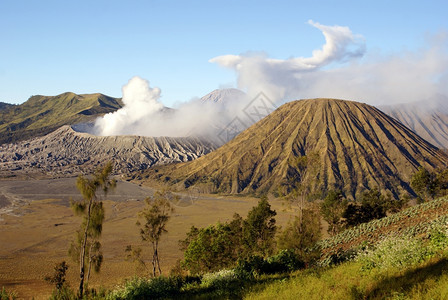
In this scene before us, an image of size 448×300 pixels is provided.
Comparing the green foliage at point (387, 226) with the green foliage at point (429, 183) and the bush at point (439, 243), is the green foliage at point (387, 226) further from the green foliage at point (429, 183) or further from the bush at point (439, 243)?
the green foliage at point (429, 183)

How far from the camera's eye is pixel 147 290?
13.8m

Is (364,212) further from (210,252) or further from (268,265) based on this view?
(268,265)

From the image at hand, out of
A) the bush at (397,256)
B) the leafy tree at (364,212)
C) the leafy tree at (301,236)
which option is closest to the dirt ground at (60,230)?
the leafy tree at (301,236)

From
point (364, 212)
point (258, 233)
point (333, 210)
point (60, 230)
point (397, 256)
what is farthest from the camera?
point (60, 230)

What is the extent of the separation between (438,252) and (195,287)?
31.0ft

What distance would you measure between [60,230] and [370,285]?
341 feet

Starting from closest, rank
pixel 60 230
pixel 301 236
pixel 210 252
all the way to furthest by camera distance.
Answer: pixel 301 236, pixel 210 252, pixel 60 230

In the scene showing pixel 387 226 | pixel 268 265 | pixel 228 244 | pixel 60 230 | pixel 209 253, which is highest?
pixel 268 265

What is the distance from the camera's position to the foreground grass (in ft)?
29.7

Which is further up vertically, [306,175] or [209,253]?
[306,175]

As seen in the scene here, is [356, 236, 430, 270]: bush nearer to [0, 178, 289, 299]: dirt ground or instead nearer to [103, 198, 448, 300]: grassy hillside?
[103, 198, 448, 300]: grassy hillside

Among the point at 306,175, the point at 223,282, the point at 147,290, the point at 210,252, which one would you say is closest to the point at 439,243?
the point at 223,282

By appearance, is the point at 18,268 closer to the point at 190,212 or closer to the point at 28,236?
the point at 28,236

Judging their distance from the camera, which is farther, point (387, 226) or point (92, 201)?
point (387, 226)
